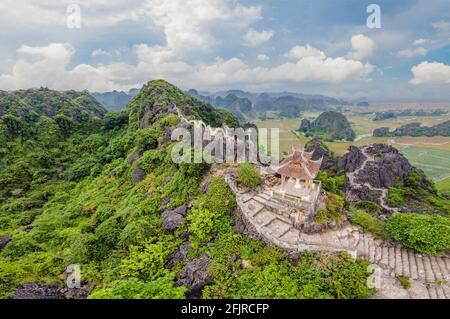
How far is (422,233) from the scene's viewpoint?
14828mm

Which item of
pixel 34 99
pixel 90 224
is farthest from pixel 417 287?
pixel 34 99

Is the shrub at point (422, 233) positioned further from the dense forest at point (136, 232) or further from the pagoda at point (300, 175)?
the pagoda at point (300, 175)

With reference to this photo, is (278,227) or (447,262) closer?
(447,262)

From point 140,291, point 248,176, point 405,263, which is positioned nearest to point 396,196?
point 405,263

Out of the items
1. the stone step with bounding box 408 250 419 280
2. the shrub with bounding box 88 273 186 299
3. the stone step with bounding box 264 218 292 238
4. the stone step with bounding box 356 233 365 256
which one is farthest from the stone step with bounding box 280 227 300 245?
the shrub with bounding box 88 273 186 299

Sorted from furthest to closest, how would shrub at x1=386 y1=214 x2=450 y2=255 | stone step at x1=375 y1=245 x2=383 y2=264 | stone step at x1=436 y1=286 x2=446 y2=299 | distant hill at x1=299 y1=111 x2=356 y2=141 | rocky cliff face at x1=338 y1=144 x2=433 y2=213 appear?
1. distant hill at x1=299 y1=111 x2=356 y2=141
2. rocky cliff face at x1=338 y1=144 x2=433 y2=213
3. stone step at x1=375 y1=245 x2=383 y2=264
4. shrub at x1=386 y1=214 x2=450 y2=255
5. stone step at x1=436 y1=286 x2=446 y2=299

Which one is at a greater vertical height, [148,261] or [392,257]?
[392,257]

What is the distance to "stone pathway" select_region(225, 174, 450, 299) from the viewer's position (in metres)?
12.9

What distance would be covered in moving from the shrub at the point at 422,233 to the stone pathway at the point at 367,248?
0.59m

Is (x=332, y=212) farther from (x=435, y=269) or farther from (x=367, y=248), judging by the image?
(x=435, y=269)

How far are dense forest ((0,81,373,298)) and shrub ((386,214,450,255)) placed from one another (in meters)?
3.89

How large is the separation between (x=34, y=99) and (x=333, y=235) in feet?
211

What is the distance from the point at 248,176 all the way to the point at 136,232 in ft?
29.0

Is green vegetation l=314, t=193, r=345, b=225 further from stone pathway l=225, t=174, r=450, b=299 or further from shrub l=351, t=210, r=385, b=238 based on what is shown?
shrub l=351, t=210, r=385, b=238
